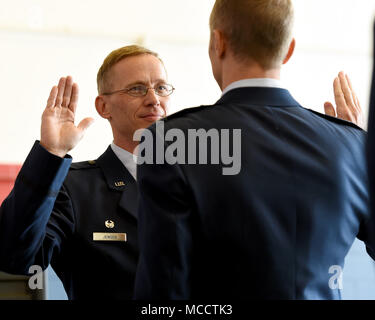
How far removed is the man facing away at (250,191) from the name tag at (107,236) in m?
0.56

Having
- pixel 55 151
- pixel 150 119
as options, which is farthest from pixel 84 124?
pixel 150 119

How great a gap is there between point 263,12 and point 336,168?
0.37 metres

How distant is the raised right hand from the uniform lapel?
0.27 meters

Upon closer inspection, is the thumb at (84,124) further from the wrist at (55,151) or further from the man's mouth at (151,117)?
the man's mouth at (151,117)

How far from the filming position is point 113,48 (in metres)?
5.73

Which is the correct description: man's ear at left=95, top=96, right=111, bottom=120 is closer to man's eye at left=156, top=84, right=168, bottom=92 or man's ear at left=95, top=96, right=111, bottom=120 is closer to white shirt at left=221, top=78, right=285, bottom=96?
man's eye at left=156, top=84, right=168, bottom=92

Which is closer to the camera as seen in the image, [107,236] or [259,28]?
[259,28]

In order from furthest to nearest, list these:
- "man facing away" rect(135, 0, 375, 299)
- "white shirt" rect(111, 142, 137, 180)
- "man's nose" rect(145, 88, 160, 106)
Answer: "man's nose" rect(145, 88, 160, 106) < "white shirt" rect(111, 142, 137, 180) < "man facing away" rect(135, 0, 375, 299)

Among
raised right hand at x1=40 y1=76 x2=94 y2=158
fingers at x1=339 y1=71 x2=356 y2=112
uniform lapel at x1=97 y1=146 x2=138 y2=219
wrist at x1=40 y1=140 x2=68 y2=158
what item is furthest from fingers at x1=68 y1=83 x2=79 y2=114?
fingers at x1=339 y1=71 x2=356 y2=112

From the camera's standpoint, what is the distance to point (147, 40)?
5750 mm

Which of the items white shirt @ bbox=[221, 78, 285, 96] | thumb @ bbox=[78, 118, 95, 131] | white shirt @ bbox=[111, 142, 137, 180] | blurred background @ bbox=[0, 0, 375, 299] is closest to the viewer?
white shirt @ bbox=[221, 78, 285, 96]

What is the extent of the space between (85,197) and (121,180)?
14 centimetres

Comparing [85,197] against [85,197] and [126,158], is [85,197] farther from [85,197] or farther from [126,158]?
[126,158]

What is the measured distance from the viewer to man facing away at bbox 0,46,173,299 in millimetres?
1587
